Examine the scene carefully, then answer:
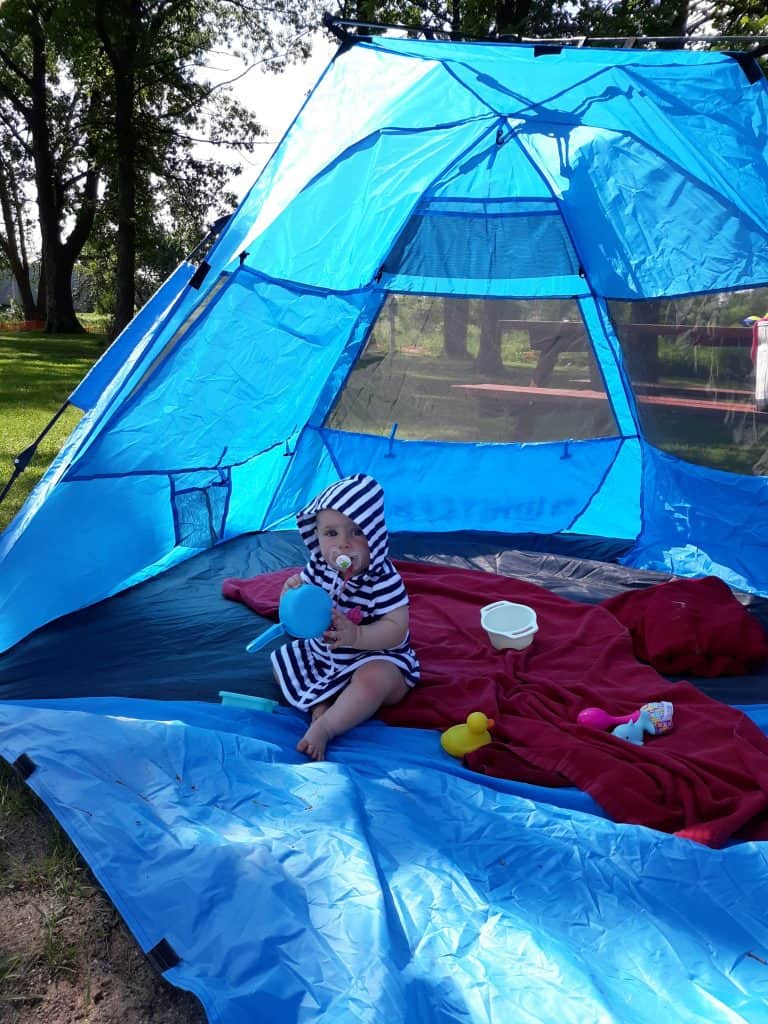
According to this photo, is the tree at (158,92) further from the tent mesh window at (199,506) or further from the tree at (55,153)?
the tent mesh window at (199,506)

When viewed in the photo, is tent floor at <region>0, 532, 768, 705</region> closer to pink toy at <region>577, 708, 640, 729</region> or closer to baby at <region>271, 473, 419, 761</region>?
baby at <region>271, 473, 419, 761</region>

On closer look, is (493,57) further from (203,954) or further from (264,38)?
(264,38)

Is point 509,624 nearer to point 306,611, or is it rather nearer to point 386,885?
point 306,611

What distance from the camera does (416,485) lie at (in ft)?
13.1

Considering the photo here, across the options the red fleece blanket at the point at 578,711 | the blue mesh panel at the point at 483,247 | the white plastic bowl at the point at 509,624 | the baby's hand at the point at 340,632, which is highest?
the blue mesh panel at the point at 483,247

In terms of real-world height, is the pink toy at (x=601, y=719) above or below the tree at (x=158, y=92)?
below

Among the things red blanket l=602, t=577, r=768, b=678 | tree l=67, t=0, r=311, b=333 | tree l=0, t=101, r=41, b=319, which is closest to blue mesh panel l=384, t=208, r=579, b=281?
red blanket l=602, t=577, r=768, b=678

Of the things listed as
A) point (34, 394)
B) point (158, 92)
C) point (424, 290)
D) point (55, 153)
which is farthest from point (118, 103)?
point (424, 290)

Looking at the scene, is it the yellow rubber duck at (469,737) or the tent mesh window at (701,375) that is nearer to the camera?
the yellow rubber duck at (469,737)

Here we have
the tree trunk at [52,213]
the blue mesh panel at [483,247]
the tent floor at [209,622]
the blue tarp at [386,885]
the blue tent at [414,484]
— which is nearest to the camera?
the blue tarp at [386,885]

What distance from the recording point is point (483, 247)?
371 centimetres

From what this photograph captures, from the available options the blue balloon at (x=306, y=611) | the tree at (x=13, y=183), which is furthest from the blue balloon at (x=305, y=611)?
the tree at (x=13, y=183)

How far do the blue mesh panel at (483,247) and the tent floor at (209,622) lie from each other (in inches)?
43.5

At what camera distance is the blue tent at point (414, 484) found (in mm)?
1359
